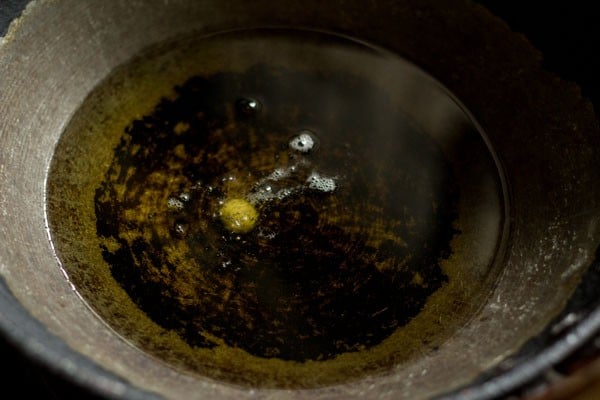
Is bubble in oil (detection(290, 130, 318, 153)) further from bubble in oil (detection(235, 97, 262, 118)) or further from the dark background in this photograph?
the dark background

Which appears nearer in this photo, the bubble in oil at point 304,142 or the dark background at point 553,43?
the dark background at point 553,43

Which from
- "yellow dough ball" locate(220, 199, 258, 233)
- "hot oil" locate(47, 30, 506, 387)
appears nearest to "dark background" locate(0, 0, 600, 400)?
"hot oil" locate(47, 30, 506, 387)

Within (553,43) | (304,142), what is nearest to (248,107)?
(304,142)

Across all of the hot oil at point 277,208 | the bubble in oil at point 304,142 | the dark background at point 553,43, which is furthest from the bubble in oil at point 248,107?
the dark background at point 553,43

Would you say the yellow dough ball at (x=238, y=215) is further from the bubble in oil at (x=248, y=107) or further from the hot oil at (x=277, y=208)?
the bubble in oil at (x=248, y=107)

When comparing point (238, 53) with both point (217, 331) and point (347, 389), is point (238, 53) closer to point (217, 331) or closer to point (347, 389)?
point (217, 331)
